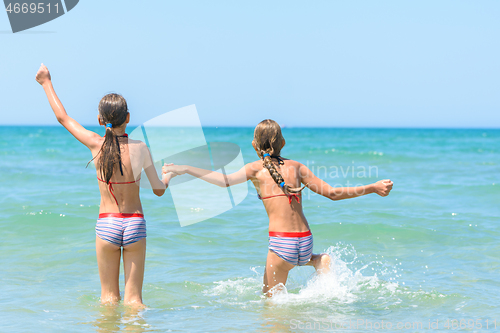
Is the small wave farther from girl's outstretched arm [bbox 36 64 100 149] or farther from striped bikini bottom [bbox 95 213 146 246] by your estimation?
girl's outstretched arm [bbox 36 64 100 149]

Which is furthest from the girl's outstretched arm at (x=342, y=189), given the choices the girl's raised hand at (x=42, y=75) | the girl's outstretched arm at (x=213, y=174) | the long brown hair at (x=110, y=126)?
the girl's raised hand at (x=42, y=75)

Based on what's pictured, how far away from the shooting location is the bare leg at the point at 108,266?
143 inches

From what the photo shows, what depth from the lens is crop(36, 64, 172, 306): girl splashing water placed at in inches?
138

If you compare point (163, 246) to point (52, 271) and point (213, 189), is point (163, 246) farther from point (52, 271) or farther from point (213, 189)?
point (213, 189)

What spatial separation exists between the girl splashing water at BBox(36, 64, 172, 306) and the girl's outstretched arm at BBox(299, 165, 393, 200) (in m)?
1.24

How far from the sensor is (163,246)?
6559 millimetres

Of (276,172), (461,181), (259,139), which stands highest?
(259,139)

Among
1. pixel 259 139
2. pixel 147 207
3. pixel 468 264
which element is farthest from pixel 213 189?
pixel 259 139

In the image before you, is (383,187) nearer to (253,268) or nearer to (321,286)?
(321,286)

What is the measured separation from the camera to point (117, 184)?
3.57 m

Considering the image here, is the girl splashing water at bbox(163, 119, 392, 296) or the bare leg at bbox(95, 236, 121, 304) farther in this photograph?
the girl splashing water at bbox(163, 119, 392, 296)

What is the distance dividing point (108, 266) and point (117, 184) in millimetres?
669

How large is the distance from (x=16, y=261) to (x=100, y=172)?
122 inches

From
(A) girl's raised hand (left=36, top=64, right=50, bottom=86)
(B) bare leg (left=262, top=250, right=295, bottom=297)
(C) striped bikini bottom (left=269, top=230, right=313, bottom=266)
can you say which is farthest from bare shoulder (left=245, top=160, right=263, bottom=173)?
(A) girl's raised hand (left=36, top=64, right=50, bottom=86)
